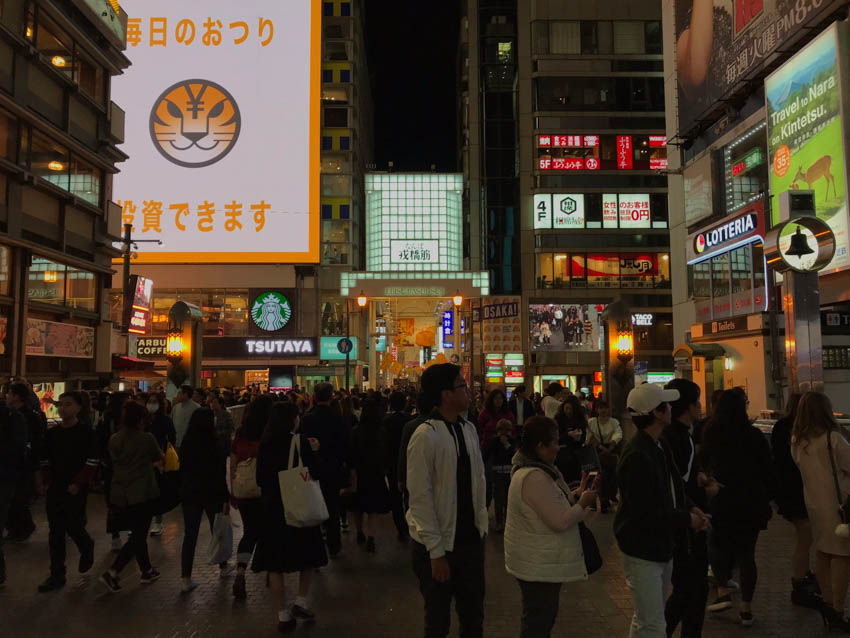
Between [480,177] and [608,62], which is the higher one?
[608,62]

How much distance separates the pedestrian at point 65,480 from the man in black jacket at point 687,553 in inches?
218

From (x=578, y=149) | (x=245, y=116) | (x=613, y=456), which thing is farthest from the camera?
(x=578, y=149)

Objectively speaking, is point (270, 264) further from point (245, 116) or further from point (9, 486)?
point (9, 486)

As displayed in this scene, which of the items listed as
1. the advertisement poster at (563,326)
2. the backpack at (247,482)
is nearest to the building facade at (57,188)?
the backpack at (247,482)

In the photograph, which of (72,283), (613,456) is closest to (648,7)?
(72,283)

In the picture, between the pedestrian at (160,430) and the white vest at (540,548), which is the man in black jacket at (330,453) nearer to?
the pedestrian at (160,430)

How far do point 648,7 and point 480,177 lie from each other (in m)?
16.4

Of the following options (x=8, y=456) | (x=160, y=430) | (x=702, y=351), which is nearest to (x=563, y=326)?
(x=702, y=351)

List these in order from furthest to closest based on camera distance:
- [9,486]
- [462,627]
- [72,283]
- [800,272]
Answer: [72,283] → [800,272] → [9,486] → [462,627]

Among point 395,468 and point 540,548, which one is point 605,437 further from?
point 540,548

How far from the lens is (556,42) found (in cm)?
4866

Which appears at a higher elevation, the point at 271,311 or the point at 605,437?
the point at 271,311

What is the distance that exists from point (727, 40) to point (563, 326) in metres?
23.7

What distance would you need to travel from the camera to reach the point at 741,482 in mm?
5746
